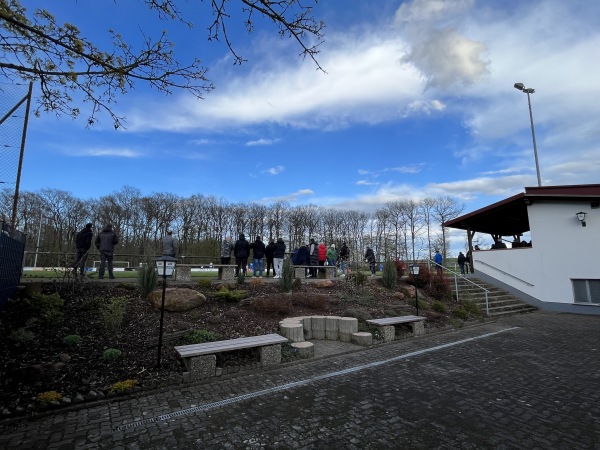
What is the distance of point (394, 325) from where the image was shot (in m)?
8.57

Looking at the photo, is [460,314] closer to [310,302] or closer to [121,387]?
[310,302]

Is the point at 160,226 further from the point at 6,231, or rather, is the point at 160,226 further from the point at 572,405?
the point at 572,405

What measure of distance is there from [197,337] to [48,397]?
2.45 m

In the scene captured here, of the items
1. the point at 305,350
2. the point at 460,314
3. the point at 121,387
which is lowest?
the point at 460,314

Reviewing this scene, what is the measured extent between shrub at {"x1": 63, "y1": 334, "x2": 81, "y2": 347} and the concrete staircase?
12900mm

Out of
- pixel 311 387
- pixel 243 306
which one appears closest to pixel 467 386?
pixel 311 387

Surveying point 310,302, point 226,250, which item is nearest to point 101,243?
point 226,250

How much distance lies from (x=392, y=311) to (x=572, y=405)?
5.82m

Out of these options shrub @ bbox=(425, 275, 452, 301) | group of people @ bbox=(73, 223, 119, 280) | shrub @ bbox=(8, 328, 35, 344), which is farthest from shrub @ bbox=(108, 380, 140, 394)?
shrub @ bbox=(425, 275, 452, 301)

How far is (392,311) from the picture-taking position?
10.1 meters

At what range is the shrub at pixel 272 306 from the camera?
841cm

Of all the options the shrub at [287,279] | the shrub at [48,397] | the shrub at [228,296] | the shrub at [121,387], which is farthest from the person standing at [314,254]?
the shrub at [48,397]

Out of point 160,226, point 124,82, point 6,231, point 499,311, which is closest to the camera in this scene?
point 124,82

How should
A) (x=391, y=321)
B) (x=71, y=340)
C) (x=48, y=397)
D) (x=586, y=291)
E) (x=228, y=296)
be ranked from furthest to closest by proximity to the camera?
(x=586, y=291)
(x=228, y=296)
(x=391, y=321)
(x=71, y=340)
(x=48, y=397)
